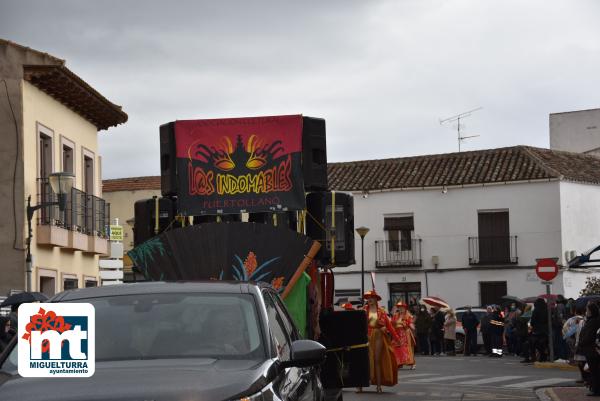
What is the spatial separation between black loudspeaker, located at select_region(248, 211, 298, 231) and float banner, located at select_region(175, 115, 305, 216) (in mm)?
A: 268

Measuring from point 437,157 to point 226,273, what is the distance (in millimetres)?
44528

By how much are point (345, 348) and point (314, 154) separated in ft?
7.60

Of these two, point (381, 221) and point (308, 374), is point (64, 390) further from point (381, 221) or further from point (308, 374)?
point (381, 221)

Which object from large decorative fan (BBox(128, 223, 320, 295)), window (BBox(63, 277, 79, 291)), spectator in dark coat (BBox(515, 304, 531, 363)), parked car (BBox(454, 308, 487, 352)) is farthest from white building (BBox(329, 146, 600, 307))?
large decorative fan (BBox(128, 223, 320, 295))

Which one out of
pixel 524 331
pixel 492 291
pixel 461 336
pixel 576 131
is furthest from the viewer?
pixel 576 131

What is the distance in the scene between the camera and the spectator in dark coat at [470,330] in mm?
37688

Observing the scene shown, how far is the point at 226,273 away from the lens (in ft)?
41.2

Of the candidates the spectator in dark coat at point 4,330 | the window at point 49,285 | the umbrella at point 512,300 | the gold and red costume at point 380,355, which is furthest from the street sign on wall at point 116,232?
the spectator in dark coat at point 4,330

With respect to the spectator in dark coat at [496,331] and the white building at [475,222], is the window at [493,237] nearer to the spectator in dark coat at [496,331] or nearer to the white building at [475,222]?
the white building at [475,222]

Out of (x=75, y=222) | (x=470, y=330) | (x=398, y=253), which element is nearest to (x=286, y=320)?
(x=75, y=222)

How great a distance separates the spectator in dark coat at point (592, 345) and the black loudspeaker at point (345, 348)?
668cm

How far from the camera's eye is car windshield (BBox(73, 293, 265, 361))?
722 centimetres

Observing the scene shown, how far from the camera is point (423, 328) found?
38.9 meters

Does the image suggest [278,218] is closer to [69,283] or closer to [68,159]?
[69,283]
